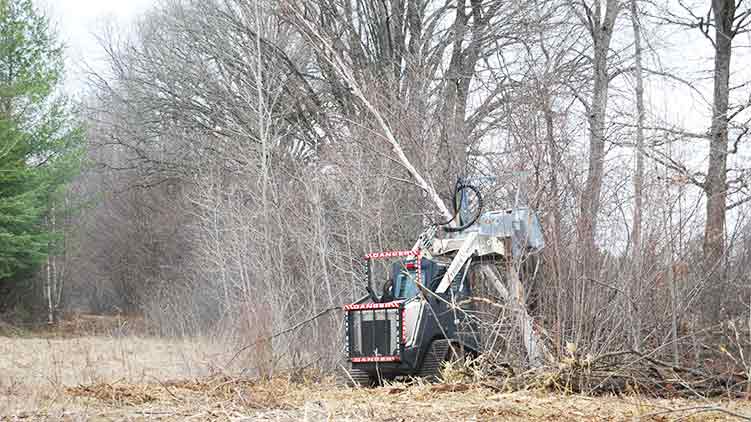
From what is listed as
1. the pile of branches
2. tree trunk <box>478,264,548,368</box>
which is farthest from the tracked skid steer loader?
the pile of branches

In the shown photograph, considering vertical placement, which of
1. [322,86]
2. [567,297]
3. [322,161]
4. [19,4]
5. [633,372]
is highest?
[19,4]

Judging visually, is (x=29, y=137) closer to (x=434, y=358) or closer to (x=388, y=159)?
(x=388, y=159)

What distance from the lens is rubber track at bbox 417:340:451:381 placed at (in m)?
10.3

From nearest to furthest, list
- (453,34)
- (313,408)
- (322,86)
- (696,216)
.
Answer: (313,408), (696,216), (453,34), (322,86)

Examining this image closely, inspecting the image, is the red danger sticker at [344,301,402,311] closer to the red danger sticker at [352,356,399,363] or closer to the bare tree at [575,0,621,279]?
the red danger sticker at [352,356,399,363]

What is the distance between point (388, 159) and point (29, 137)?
50.6ft

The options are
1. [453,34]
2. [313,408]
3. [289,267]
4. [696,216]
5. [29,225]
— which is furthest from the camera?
[29,225]

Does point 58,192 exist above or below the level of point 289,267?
above

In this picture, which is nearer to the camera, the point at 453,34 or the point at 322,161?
the point at 322,161

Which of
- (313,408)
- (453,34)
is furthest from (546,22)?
(313,408)

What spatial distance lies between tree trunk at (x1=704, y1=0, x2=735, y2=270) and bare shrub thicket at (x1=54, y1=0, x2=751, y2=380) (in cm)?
69

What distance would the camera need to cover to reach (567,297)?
770 centimetres

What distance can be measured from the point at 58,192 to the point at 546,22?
56.6ft

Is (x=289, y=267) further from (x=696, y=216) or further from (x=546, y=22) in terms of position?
(x=696, y=216)
